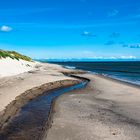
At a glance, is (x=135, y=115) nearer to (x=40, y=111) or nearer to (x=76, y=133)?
(x=76, y=133)

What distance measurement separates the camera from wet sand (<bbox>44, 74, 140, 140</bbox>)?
1697 centimetres

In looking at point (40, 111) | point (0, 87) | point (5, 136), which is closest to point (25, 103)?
point (40, 111)

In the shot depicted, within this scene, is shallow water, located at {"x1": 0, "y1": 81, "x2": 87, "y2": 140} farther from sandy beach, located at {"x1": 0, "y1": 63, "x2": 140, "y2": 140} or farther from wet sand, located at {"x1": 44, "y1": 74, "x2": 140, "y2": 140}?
wet sand, located at {"x1": 44, "y1": 74, "x2": 140, "y2": 140}

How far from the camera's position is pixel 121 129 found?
18.0m

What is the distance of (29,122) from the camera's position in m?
20.8

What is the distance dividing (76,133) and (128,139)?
294 centimetres

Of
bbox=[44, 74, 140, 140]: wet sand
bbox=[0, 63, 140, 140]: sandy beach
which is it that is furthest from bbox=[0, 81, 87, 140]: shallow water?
bbox=[44, 74, 140, 140]: wet sand

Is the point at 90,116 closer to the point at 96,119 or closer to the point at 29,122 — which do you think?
the point at 96,119

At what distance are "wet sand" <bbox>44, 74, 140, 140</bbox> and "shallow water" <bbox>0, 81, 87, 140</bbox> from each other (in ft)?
2.93

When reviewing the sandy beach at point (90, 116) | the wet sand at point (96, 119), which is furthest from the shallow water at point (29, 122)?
the wet sand at point (96, 119)

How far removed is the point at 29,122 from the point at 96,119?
451cm

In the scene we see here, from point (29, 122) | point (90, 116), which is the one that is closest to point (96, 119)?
point (90, 116)

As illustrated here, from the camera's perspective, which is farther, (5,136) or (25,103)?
(25,103)

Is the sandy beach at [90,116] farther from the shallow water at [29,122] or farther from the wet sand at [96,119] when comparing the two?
the shallow water at [29,122]
